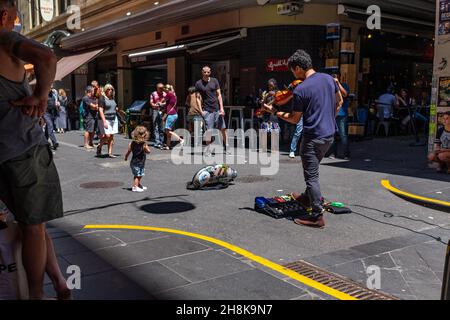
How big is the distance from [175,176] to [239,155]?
294cm

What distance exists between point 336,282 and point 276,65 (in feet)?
37.1

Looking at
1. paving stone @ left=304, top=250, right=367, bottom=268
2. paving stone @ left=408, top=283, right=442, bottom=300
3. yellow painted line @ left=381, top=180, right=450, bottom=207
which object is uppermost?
yellow painted line @ left=381, top=180, right=450, bottom=207

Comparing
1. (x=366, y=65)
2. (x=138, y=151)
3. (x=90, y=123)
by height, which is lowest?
(x=138, y=151)

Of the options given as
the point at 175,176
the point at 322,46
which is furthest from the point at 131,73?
the point at 175,176

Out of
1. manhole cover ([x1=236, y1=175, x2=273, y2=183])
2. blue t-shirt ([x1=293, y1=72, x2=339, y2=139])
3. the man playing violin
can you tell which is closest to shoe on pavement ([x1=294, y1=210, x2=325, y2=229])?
the man playing violin

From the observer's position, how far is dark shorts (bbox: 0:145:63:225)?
2.81 meters

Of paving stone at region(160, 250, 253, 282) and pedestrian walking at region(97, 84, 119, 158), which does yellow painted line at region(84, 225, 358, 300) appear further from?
pedestrian walking at region(97, 84, 119, 158)

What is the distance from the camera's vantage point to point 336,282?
3.76 m

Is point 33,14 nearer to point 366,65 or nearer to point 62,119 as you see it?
point 62,119

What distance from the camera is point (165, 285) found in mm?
3629

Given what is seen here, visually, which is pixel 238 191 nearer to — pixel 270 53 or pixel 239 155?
pixel 239 155

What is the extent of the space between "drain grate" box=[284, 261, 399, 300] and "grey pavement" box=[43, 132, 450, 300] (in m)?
0.11

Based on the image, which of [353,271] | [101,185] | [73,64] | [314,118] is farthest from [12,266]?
[73,64]

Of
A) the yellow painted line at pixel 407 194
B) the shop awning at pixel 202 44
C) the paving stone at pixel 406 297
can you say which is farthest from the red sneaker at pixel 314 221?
the shop awning at pixel 202 44
